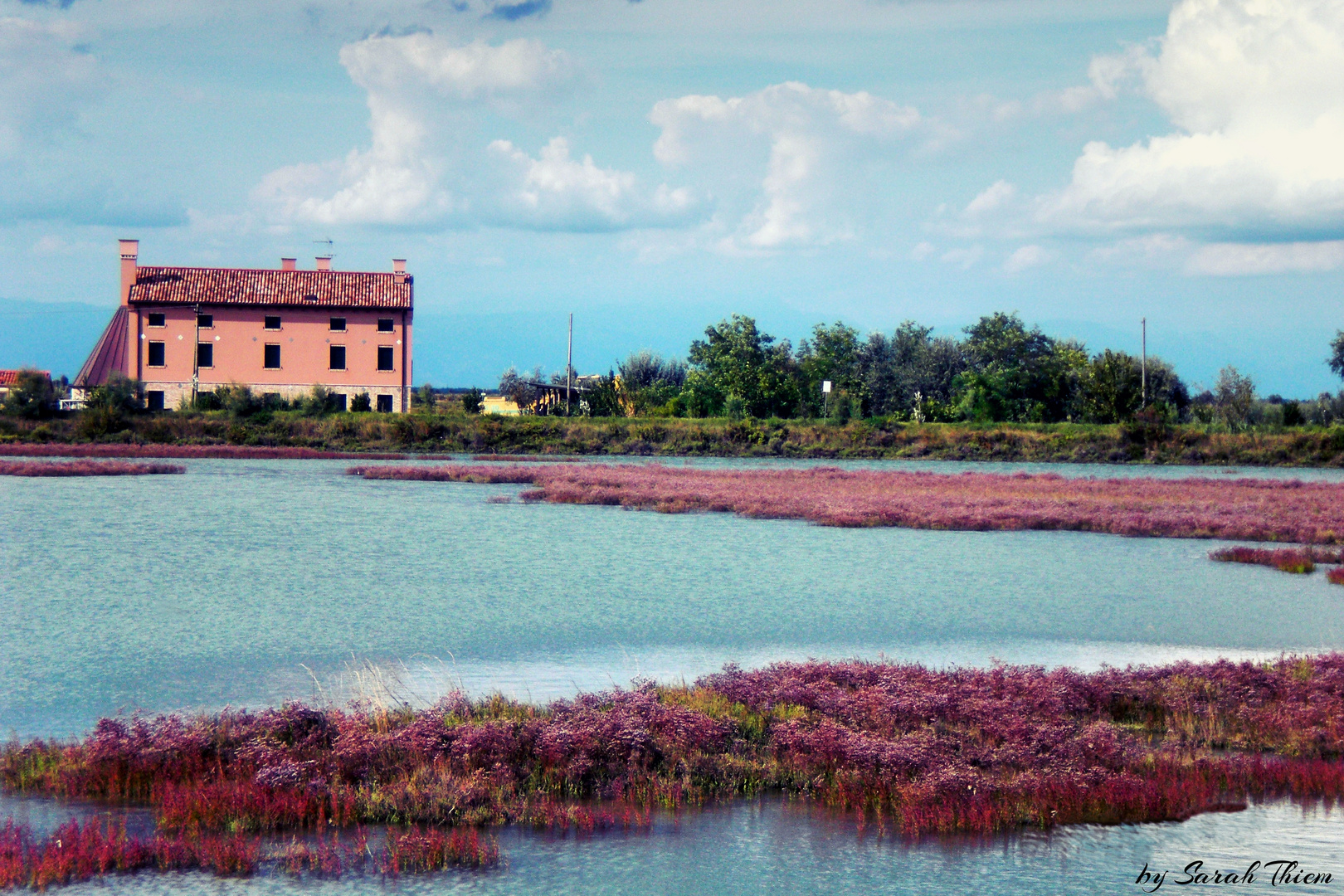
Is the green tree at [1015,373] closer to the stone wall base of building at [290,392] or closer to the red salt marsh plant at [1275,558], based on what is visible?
the stone wall base of building at [290,392]

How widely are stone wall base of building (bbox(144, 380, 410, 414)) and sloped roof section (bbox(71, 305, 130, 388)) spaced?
140 inches

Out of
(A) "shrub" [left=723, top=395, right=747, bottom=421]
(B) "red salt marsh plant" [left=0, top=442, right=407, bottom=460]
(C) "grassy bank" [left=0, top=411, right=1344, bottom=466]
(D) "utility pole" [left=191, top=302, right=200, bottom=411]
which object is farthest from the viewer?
(A) "shrub" [left=723, top=395, right=747, bottom=421]

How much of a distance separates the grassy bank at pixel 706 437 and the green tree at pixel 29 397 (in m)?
0.93

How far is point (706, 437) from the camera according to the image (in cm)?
7425

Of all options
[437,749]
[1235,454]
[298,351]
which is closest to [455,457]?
[298,351]

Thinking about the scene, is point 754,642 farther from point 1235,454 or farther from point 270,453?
point 1235,454

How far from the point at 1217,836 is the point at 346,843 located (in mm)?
7025

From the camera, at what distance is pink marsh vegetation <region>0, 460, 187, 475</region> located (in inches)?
1826

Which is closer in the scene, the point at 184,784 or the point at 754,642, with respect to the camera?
the point at 184,784

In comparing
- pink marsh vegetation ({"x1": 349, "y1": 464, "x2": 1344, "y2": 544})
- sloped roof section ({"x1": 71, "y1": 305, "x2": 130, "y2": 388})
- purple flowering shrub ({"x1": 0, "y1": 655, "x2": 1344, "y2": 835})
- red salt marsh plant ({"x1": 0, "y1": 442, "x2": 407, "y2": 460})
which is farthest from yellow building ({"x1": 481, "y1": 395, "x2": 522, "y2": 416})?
purple flowering shrub ({"x1": 0, "y1": 655, "x2": 1344, "y2": 835})

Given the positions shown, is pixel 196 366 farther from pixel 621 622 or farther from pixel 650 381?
pixel 621 622

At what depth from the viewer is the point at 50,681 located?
44.1 ft

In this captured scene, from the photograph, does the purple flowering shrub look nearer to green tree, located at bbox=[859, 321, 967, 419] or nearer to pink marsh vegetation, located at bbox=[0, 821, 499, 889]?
pink marsh vegetation, located at bbox=[0, 821, 499, 889]

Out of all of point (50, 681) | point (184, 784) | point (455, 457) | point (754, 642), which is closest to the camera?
point (184, 784)
